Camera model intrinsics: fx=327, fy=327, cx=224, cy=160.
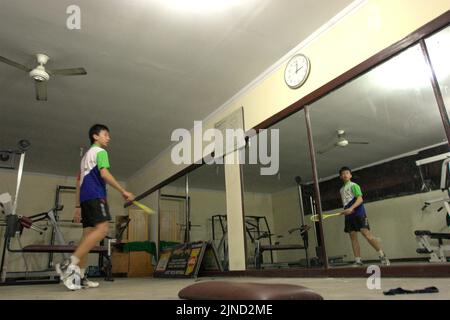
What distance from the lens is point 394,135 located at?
312cm

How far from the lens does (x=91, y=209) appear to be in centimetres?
247

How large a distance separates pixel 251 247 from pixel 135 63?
2535 millimetres

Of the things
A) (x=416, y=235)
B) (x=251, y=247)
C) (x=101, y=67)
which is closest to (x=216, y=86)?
(x=101, y=67)

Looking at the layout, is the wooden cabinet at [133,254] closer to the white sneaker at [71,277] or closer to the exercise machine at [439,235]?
the white sneaker at [71,277]

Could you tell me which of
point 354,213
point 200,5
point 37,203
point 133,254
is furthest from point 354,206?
point 37,203

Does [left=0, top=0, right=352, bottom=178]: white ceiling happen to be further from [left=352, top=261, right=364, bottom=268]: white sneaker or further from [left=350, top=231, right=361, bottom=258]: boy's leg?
[left=352, top=261, right=364, bottom=268]: white sneaker

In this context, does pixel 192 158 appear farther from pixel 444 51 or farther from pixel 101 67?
pixel 444 51

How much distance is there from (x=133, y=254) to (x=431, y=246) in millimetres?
4491

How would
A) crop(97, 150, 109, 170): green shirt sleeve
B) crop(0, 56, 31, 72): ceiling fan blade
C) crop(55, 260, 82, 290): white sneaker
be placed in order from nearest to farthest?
crop(55, 260, 82, 290): white sneaker → crop(97, 150, 109, 170): green shirt sleeve → crop(0, 56, 31, 72): ceiling fan blade

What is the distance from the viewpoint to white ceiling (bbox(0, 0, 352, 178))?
2984 mm

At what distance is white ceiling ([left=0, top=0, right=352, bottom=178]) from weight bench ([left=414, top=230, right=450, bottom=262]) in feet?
7.03

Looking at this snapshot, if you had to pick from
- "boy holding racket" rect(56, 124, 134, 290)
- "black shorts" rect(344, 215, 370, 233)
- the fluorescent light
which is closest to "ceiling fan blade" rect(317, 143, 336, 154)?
"black shorts" rect(344, 215, 370, 233)
